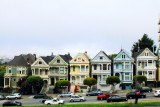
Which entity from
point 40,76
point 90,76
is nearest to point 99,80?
point 90,76

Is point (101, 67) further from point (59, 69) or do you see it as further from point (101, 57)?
point (59, 69)

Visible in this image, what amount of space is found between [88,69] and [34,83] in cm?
1448

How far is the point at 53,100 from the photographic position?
187 feet

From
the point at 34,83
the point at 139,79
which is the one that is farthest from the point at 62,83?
the point at 139,79

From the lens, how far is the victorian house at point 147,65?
7931 cm

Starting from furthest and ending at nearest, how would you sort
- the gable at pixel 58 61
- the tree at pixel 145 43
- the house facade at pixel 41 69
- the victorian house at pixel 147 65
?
the tree at pixel 145 43 < the house facade at pixel 41 69 < the gable at pixel 58 61 < the victorian house at pixel 147 65

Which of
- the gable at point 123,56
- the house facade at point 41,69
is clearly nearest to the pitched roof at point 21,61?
the house facade at point 41,69

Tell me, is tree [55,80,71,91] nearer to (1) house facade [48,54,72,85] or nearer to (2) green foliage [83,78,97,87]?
(2) green foliage [83,78,97,87]

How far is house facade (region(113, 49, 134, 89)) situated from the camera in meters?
79.6

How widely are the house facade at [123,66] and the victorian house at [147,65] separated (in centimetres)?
207

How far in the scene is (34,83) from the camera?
75.8 meters

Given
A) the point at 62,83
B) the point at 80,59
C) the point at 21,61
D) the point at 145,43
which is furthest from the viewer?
the point at 145,43

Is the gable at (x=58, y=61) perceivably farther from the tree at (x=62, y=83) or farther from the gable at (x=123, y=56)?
the gable at (x=123, y=56)

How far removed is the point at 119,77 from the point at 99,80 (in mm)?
5087
